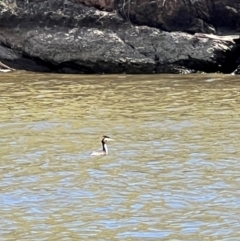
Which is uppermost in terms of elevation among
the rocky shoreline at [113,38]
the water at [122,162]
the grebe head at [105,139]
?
the rocky shoreline at [113,38]

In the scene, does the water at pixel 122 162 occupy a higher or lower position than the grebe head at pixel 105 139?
lower

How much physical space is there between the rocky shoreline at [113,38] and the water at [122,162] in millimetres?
1922

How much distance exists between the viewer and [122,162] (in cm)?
1120

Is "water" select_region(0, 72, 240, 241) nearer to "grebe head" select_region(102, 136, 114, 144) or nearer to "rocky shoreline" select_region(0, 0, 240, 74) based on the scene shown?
"grebe head" select_region(102, 136, 114, 144)

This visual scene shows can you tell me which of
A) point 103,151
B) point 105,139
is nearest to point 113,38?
point 105,139

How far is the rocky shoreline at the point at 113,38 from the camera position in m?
19.8

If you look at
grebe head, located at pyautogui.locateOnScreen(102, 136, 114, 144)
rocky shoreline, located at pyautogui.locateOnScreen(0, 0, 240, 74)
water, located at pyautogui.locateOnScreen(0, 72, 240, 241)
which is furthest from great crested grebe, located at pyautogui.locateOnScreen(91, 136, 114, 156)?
rocky shoreline, located at pyautogui.locateOnScreen(0, 0, 240, 74)

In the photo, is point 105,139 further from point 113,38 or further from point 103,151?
point 113,38

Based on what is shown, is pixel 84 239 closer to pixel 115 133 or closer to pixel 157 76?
pixel 115 133

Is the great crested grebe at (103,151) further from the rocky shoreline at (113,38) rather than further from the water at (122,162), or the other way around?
the rocky shoreline at (113,38)

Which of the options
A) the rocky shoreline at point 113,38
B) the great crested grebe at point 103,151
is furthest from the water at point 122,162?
the rocky shoreline at point 113,38

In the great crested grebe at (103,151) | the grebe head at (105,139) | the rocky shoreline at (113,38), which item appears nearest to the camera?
the great crested grebe at (103,151)

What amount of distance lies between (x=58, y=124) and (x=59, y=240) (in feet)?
19.1

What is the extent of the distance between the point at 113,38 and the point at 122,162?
9304 millimetres
